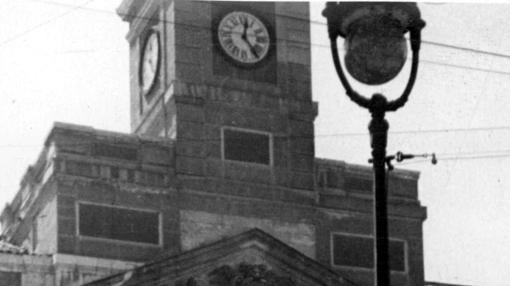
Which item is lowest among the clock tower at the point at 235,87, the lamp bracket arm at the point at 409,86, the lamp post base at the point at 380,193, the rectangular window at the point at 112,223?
the lamp post base at the point at 380,193

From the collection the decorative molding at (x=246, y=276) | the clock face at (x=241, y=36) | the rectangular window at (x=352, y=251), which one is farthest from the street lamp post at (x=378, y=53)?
the rectangular window at (x=352, y=251)

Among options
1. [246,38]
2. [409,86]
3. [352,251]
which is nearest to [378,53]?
[409,86]

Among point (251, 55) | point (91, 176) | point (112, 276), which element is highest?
point (251, 55)

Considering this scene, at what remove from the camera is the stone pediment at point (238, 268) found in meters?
47.3

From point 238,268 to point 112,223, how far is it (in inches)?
152

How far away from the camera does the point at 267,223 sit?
51.4 meters

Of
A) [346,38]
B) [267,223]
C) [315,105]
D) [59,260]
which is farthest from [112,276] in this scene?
[346,38]

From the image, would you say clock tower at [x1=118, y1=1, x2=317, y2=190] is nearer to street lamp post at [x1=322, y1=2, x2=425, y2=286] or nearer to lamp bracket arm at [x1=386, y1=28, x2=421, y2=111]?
street lamp post at [x1=322, y1=2, x2=425, y2=286]

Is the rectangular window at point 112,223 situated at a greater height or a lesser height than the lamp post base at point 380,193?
greater

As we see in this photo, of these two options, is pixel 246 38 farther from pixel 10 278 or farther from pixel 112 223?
pixel 10 278

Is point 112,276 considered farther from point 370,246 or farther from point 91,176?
point 370,246

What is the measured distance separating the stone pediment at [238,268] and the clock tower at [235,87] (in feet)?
10.9

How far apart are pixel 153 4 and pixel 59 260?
397 inches

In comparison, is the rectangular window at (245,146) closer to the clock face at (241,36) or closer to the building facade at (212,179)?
the building facade at (212,179)
